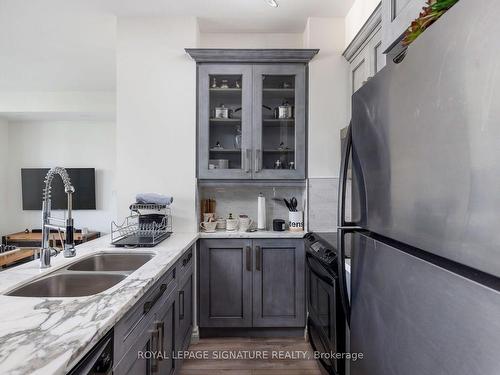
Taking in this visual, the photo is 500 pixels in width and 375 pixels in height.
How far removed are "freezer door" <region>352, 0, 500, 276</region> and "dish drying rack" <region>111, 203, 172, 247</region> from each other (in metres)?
1.64

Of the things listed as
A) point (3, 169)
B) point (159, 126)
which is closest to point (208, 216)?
point (159, 126)

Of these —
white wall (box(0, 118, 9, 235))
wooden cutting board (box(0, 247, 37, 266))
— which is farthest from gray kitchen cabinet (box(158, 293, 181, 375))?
white wall (box(0, 118, 9, 235))

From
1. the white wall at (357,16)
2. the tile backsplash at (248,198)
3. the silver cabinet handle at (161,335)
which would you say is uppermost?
the white wall at (357,16)

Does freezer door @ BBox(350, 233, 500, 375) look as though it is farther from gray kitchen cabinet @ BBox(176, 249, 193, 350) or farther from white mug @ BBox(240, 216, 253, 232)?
white mug @ BBox(240, 216, 253, 232)

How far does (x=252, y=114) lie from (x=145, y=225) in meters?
1.30

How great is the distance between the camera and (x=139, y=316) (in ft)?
3.76

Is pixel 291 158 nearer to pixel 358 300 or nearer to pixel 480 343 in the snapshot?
pixel 358 300

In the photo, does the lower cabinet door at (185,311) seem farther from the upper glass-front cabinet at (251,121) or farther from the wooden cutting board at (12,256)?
the wooden cutting board at (12,256)

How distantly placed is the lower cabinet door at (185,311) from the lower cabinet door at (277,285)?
1.73 ft

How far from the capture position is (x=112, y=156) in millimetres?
5102

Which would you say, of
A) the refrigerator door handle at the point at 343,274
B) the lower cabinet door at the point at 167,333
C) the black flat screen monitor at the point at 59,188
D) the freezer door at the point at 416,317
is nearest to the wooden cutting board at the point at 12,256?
the black flat screen monitor at the point at 59,188

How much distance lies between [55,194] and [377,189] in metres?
5.70

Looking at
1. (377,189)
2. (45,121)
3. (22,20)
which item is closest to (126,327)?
(377,189)

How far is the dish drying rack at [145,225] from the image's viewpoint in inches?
80.7
